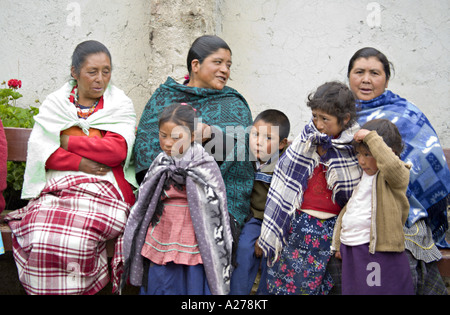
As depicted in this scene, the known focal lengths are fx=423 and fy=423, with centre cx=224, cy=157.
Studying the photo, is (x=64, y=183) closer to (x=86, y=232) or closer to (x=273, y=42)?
(x=86, y=232)

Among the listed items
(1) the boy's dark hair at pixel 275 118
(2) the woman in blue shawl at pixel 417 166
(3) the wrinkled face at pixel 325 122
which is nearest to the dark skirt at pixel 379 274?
(2) the woman in blue shawl at pixel 417 166

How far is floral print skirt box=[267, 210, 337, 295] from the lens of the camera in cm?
258

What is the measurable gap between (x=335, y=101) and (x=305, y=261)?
996mm

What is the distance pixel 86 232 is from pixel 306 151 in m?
1.50

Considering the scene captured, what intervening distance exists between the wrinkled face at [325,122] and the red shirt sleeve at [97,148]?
4.67ft

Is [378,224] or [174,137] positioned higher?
[174,137]

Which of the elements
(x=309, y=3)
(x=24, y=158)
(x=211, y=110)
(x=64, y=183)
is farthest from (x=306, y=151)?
(x=309, y=3)

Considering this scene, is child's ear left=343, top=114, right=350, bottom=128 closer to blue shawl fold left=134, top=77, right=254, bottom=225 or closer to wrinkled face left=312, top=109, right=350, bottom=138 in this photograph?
wrinkled face left=312, top=109, right=350, bottom=138

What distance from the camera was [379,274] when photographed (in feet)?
7.88

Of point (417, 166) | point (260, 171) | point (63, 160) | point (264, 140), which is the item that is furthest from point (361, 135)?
point (63, 160)

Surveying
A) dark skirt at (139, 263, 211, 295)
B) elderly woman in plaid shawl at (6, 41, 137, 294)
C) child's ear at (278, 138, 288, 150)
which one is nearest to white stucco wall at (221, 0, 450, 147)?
Answer: child's ear at (278, 138, 288, 150)

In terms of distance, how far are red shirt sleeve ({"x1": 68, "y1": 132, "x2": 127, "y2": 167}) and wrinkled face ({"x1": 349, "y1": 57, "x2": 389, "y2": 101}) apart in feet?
5.92

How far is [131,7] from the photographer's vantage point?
4.69 metres

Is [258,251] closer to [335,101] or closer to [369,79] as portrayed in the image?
[335,101]
